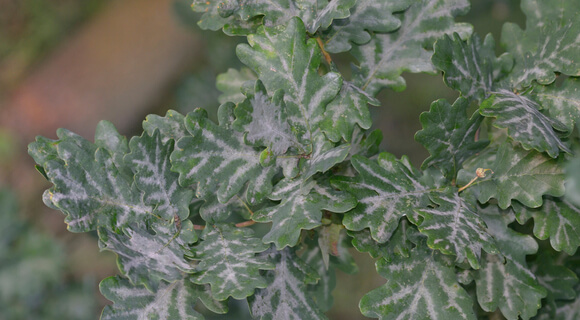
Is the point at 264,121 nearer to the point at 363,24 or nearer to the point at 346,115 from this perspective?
the point at 346,115

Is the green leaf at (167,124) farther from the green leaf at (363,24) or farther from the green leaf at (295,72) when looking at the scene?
the green leaf at (363,24)

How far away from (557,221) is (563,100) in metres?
0.22

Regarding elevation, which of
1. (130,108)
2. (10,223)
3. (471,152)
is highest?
(471,152)

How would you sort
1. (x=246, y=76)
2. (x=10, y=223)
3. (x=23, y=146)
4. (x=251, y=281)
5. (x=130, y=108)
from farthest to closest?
(x=130, y=108)
(x=23, y=146)
(x=10, y=223)
(x=246, y=76)
(x=251, y=281)

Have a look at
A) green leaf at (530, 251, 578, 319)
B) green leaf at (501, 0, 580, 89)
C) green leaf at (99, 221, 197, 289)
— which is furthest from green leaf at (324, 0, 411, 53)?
green leaf at (530, 251, 578, 319)

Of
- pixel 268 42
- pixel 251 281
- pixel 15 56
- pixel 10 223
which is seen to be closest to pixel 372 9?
pixel 268 42

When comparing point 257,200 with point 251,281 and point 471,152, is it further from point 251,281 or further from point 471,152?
point 471,152

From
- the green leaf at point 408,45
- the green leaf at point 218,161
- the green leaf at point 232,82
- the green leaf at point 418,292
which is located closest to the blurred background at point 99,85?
the green leaf at point 232,82

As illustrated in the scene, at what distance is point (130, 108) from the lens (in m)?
4.52

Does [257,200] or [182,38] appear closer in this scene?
[257,200]

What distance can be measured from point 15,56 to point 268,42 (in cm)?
401

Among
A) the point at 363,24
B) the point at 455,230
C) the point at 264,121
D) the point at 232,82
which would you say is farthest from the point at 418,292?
the point at 232,82

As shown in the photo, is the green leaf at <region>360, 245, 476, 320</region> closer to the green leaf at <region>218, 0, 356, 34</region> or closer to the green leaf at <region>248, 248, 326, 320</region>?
the green leaf at <region>248, 248, 326, 320</region>

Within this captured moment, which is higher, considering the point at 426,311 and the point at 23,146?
the point at 426,311
